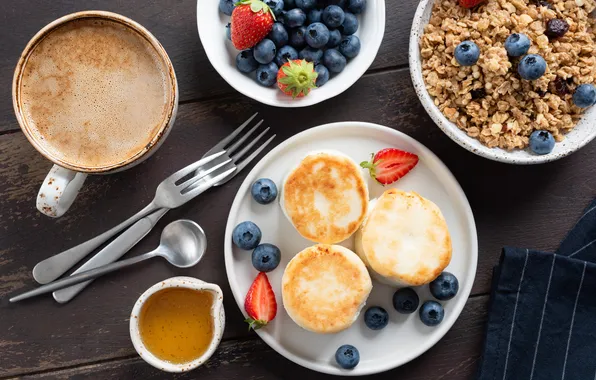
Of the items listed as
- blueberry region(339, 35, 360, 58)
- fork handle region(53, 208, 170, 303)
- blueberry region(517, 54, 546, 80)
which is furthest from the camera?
fork handle region(53, 208, 170, 303)

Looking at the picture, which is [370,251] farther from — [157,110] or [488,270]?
[157,110]

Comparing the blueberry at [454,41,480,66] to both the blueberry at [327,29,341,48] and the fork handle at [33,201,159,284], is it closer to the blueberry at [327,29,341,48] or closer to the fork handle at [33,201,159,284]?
the blueberry at [327,29,341,48]

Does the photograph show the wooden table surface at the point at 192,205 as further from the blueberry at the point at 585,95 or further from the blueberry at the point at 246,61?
the blueberry at the point at 585,95

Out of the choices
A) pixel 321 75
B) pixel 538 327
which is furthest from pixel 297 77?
pixel 538 327

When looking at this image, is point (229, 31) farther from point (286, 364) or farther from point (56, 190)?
point (286, 364)

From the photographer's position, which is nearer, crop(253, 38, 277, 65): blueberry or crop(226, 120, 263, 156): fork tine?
crop(253, 38, 277, 65): blueberry

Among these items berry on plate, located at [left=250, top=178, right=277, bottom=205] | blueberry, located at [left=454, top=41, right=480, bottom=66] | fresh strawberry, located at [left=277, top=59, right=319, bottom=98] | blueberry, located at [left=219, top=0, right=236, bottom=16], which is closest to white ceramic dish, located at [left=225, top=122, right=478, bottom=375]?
berry on plate, located at [left=250, top=178, right=277, bottom=205]

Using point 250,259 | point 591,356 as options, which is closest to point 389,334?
point 250,259

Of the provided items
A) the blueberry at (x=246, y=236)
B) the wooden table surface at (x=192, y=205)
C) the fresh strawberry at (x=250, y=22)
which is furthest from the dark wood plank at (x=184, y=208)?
the fresh strawberry at (x=250, y=22)

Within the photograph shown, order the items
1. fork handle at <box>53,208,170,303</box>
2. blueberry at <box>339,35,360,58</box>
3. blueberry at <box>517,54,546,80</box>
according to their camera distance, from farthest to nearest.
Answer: fork handle at <box>53,208,170,303</box>
blueberry at <box>339,35,360,58</box>
blueberry at <box>517,54,546,80</box>
